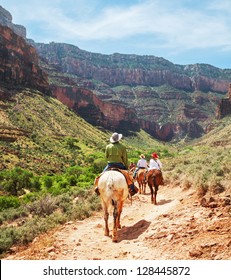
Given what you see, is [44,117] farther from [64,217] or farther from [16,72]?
[64,217]

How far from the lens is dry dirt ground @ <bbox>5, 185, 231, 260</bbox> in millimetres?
7574

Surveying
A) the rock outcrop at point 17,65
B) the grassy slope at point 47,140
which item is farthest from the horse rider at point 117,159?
the rock outcrop at point 17,65

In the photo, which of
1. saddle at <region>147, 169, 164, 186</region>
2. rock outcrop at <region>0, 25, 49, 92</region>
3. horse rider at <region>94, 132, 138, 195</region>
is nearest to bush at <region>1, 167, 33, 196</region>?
saddle at <region>147, 169, 164, 186</region>

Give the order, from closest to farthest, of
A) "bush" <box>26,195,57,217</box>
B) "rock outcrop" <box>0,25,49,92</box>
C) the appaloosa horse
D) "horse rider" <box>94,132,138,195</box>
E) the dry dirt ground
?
the dry dirt ground < the appaloosa horse < "horse rider" <box>94,132,138,195</box> < "bush" <box>26,195,57,217</box> < "rock outcrop" <box>0,25,49,92</box>

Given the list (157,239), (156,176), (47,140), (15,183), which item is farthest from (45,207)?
(47,140)

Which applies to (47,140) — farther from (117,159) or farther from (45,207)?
(117,159)

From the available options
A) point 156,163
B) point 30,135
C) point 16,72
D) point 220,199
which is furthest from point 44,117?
point 220,199

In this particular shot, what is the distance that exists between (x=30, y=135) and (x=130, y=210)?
66052mm

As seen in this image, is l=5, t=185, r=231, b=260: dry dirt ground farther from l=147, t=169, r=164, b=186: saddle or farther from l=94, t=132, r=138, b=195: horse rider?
l=147, t=169, r=164, b=186: saddle

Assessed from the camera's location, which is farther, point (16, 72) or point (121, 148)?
point (16, 72)

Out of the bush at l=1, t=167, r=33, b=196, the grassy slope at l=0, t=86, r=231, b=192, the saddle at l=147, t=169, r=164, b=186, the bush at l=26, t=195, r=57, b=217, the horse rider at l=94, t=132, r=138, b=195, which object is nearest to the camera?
the horse rider at l=94, t=132, r=138, b=195

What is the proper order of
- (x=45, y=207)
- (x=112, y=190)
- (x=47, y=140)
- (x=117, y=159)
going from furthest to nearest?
1. (x=47, y=140)
2. (x=45, y=207)
3. (x=117, y=159)
4. (x=112, y=190)

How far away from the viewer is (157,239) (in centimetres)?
916

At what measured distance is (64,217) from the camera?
13531 mm
